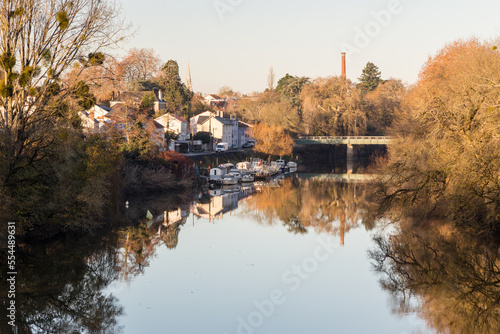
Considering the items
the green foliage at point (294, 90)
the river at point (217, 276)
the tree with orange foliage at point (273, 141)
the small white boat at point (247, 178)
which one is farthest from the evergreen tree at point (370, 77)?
the river at point (217, 276)

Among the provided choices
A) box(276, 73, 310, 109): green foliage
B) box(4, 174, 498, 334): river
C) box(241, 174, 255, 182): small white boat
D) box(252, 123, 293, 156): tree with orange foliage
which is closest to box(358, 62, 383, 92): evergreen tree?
box(276, 73, 310, 109): green foliage

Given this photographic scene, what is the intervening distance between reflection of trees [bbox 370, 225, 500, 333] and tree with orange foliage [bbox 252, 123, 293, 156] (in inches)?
2189

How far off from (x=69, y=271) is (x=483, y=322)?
48.5 ft

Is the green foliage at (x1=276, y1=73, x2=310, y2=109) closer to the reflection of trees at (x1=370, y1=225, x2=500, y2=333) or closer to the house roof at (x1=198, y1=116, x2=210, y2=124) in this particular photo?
the house roof at (x1=198, y1=116, x2=210, y2=124)

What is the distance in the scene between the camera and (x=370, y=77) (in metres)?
140

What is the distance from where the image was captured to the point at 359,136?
91.4 metres

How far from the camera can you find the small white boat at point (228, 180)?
60406 mm

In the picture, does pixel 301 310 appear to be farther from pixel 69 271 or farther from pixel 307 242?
pixel 307 242

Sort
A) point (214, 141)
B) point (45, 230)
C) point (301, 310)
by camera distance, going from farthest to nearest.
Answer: point (214, 141)
point (45, 230)
point (301, 310)

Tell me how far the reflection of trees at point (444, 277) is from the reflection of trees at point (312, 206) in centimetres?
586

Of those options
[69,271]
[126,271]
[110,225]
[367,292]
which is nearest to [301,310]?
[367,292]

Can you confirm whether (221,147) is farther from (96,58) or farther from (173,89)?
(96,58)

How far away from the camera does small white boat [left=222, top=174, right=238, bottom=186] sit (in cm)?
6041

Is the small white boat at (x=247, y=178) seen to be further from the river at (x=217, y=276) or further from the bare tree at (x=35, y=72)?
the bare tree at (x=35, y=72)
